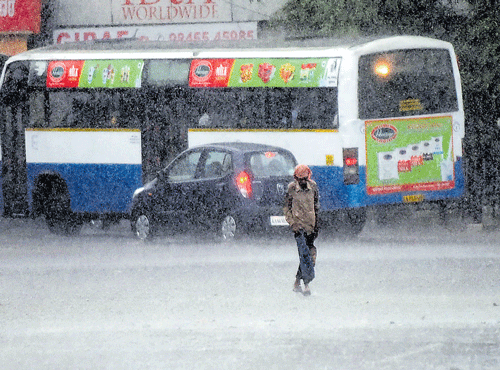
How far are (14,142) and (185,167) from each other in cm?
428

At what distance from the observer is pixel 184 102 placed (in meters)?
20.2

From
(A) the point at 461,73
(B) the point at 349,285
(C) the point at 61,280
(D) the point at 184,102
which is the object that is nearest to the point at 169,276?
(C) the point at 61,280

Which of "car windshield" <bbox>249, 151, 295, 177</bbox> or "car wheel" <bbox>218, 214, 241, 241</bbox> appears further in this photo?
"car windshield" <bbox>249, 151, 295, 177</bbox>

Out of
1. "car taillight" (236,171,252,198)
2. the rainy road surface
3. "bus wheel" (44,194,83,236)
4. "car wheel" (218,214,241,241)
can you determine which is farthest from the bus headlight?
"bus wheel" (44,194,83,236)

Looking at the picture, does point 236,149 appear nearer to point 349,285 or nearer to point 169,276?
point 169,276

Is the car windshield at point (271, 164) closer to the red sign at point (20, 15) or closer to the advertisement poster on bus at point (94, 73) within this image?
the advertisement poster on bus at point (94, 73)

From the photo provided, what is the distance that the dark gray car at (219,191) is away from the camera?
17.6 meters

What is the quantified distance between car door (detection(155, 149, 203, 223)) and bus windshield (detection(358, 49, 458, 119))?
2.72 m

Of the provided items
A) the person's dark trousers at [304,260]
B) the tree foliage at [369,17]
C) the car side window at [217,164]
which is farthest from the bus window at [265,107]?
the person's dark trousers at [304,260]

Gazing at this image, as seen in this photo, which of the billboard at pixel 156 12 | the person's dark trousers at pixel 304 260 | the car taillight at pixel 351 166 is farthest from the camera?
the billboard at pixel 156 12

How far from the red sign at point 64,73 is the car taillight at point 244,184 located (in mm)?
4840

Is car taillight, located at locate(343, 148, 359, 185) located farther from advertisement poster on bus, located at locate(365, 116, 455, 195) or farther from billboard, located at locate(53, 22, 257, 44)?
billboard, located at locate(53, 22, 257, 44)

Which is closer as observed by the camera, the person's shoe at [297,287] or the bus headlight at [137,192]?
the person's shoe at [297,287]

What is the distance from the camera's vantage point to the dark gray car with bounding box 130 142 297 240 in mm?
17594
